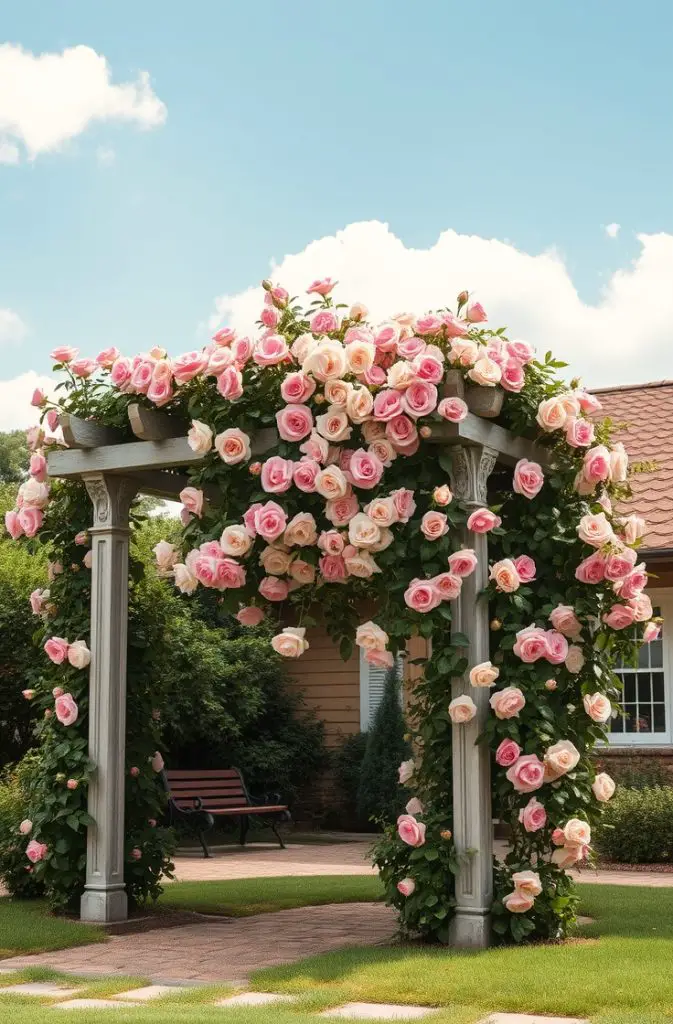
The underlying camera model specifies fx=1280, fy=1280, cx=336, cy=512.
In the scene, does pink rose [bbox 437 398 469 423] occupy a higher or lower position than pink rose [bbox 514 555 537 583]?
higher

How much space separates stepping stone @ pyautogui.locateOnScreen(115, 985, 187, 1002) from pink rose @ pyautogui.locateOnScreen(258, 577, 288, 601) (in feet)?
6.98

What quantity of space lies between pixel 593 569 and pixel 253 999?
9.71 ft

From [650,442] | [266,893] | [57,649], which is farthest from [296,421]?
[650,442]

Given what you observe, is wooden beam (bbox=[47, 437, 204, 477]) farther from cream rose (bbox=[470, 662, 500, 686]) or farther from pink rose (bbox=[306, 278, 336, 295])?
cream rose (bbox=[470, 662, 500, 686])

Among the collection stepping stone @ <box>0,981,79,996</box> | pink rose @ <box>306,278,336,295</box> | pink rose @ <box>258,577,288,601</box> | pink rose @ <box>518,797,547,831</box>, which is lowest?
stepping stone @ <box>0,981,79,996</box>

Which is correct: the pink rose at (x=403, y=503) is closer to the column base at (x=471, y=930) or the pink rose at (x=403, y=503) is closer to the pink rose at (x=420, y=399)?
the pink rose at (x=420, y=399)

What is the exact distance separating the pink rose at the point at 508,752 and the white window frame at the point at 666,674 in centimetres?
657

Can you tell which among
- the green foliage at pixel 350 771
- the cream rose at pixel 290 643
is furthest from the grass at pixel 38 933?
the green foliage at pixel 350 771

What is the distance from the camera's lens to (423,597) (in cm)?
673

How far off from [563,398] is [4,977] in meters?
4.21

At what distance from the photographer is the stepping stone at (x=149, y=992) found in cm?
584

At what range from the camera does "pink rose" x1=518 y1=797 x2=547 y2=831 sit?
6.86 meters

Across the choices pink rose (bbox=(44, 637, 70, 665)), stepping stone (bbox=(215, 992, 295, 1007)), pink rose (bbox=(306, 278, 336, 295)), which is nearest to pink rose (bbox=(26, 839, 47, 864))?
pink rose (bbox=(44, 637, 70, 665))

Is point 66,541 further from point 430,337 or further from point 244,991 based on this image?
point 244,991
